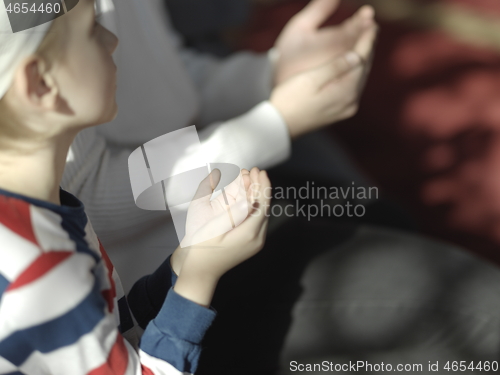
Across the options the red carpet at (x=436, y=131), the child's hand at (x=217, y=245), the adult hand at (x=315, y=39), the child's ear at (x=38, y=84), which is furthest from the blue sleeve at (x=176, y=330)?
the red carpet at (x=436, y=131)

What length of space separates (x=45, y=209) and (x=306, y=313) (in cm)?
25

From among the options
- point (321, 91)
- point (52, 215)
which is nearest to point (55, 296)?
point (52, 215)

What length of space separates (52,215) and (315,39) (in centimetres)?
35

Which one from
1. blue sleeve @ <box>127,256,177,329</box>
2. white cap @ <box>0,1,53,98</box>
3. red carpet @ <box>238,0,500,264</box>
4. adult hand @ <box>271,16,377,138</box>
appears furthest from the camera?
red carpet @ <box>238,0,500,264</box>

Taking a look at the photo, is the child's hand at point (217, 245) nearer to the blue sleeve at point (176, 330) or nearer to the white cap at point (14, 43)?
the blue sleeve at point (176, 330)

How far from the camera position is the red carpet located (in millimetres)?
940

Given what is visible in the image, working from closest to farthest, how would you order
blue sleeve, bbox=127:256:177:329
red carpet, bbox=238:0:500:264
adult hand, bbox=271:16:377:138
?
1. blue sleeve, bbox=127:256:177:329
2. adult hand, bbox=271:16:377:138
3. red carpet, bbox=238:0:500:264

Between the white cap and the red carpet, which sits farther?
the red carpet

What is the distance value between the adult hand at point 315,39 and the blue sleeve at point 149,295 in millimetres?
272

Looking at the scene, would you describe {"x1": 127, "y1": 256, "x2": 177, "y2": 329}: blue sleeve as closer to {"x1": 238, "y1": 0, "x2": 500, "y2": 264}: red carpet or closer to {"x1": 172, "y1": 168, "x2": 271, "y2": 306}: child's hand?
{"x1": 172, "y1": 168, "x2": 271, "y2": 306}: child's hand

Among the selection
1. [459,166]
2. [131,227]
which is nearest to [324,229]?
[131,227]

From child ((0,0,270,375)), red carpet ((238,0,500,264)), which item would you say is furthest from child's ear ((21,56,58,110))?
red carpet ((238,0,500,264))

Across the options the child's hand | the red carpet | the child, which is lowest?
the red carpet

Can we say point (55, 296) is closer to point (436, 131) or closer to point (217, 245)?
point (217, 245)
